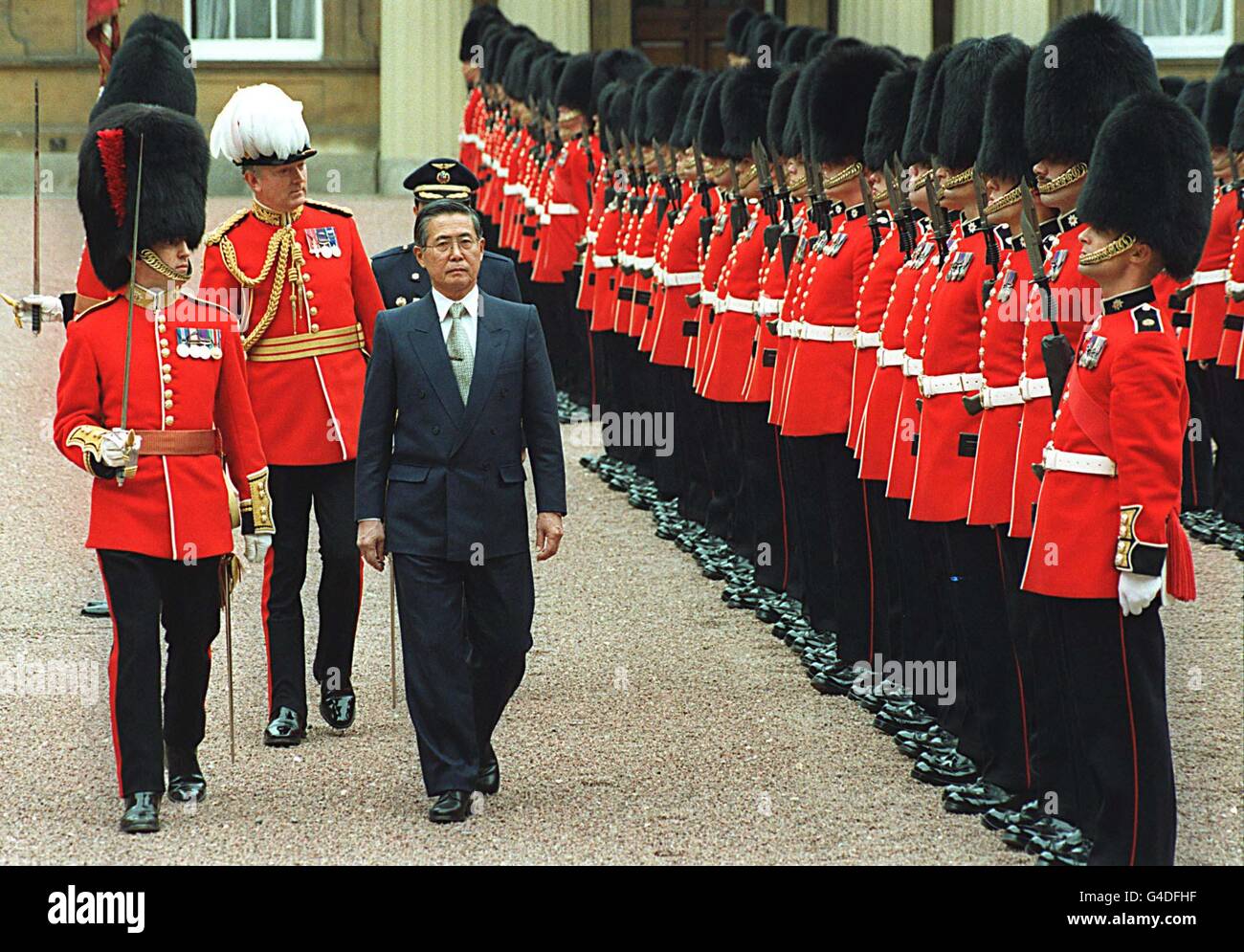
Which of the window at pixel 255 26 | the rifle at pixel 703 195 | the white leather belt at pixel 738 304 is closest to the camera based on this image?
the white leather belt at pixel 738 304

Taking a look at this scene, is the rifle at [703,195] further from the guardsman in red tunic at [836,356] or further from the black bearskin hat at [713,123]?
the guardsman in red tunic at [836,356]

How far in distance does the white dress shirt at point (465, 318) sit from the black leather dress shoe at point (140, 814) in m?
1.21

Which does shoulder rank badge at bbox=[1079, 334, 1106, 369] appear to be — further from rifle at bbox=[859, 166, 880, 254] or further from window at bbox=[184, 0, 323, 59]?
window at bbox=[184, 0, 323, 59]

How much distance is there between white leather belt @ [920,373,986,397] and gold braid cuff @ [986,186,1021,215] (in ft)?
1.24

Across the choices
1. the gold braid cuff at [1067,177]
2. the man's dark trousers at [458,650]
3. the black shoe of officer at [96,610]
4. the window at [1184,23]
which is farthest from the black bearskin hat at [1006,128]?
the window at [1184,23]

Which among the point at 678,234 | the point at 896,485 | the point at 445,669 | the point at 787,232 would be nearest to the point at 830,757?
the point at 896,485

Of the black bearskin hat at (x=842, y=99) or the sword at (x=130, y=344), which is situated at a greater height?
the black bearskin hat at (x=842, y=99)

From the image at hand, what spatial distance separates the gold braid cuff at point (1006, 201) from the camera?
511 cm

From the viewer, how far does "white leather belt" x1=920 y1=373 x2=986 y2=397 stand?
5.18m

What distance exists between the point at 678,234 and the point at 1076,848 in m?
4.20

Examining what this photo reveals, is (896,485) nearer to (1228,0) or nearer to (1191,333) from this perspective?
(1191,333)

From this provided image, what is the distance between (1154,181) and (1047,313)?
434 mm

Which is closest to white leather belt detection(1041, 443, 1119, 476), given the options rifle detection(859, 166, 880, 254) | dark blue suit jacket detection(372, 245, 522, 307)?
rifle detection(859, 166, 880, 254)

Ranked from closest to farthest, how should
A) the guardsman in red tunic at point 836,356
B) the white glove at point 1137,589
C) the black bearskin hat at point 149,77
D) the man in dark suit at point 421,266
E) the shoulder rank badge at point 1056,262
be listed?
the white glove at point 1137,589 → the shoulder rank badge at point 1056,262 → the man in dark suit at point 421,266 → the guardsman in red tunic at point 836,356 → the black bearskin hat at point 149,77
